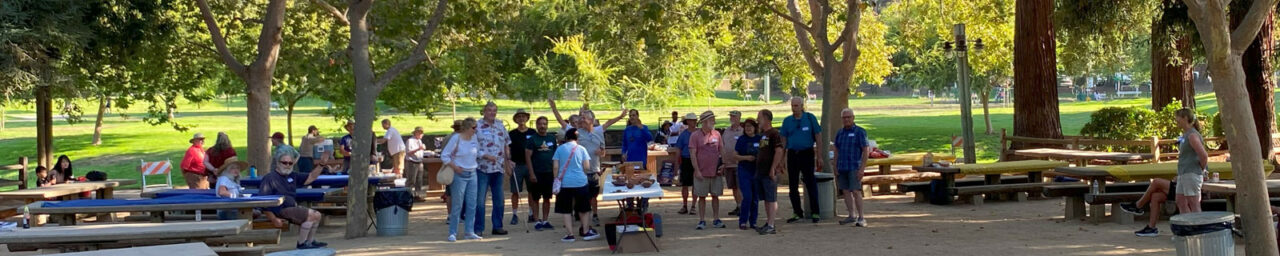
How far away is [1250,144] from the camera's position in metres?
10.0

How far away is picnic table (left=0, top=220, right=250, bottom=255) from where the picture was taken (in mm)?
11016

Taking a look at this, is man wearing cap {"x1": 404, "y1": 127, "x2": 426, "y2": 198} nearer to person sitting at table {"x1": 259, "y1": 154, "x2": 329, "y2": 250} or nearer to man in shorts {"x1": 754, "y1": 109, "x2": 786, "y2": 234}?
person sitting at table {"x1": 259, "y1": 154, "x2": 329, "y2": 250}

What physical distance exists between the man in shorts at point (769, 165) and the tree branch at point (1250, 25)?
5.33 metres

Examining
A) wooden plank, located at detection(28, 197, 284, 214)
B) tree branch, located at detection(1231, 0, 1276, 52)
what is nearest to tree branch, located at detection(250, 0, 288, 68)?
wooden plank, located at detection(28, 197, 284, 214)

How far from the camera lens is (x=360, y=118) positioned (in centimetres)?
1532

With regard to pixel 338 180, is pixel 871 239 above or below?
below

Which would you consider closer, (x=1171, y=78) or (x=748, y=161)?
(x=748, y=161)

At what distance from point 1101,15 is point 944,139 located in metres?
22.1

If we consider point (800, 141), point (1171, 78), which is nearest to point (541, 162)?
point (800, 141)

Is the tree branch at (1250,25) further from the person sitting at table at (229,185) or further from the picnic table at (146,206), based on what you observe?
the person sitting at table at (229,185)

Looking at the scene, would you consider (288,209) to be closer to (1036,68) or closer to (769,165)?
(769,165)

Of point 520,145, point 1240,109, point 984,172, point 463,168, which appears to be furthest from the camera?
point 984,172

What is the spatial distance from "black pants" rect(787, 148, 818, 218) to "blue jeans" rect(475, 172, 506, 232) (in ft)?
11.0

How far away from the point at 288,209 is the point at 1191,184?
347 inches
